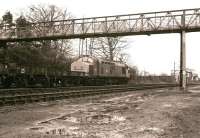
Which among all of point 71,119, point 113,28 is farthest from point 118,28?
point 71,119

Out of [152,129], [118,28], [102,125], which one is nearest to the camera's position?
[152,129]

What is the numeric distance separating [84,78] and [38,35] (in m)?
7.46

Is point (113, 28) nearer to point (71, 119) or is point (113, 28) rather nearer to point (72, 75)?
point (72, 75)

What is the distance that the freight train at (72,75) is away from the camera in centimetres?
3459

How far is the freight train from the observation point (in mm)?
34594

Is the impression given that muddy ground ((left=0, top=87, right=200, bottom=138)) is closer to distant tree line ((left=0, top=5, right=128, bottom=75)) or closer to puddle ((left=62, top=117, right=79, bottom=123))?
puddle ((left=62, top=117, right=79, bottom=123))

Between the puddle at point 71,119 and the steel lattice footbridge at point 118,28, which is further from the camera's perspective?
the steel lattice footbridge at point 118,28

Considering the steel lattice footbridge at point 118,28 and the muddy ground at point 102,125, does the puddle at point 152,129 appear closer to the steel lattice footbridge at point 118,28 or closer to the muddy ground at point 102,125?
the muddy ground at point 102,125

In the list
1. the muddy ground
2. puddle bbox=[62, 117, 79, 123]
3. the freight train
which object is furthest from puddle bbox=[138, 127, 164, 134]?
the freight train

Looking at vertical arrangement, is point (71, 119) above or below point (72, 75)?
below

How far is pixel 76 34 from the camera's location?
3788 cm

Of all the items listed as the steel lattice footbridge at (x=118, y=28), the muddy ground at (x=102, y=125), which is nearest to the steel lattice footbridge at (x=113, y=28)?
the steel lattice footbridge at (x=118, y=28)

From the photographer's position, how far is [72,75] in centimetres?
4141

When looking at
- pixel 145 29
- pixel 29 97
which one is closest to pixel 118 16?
pixel 145 29
